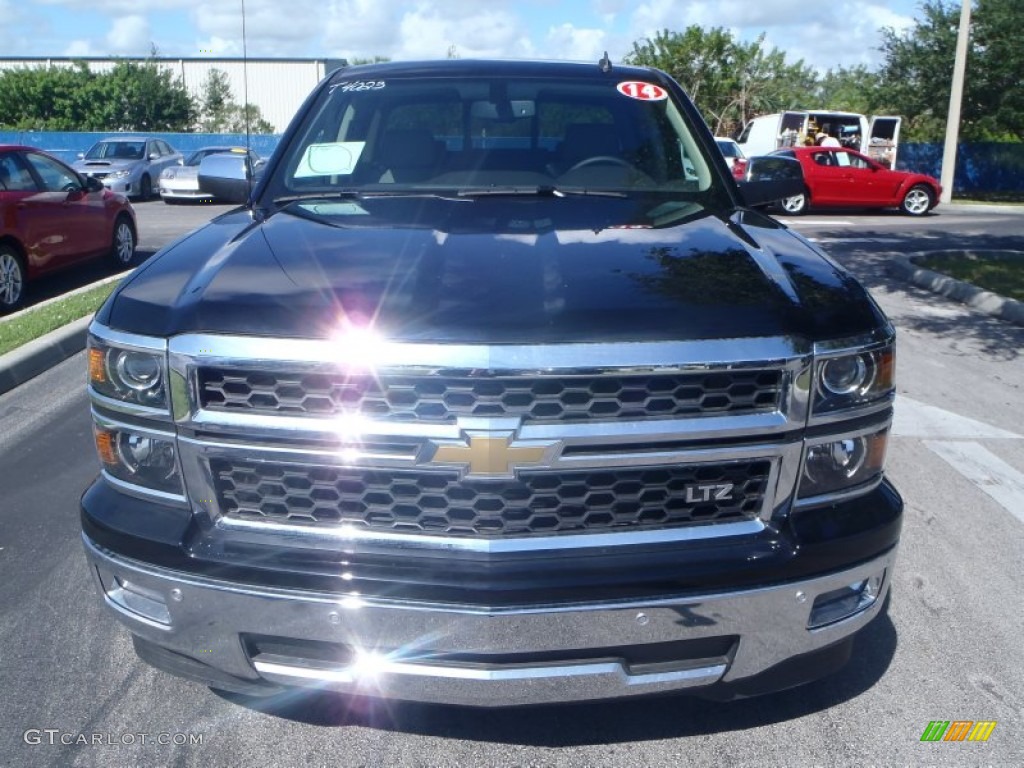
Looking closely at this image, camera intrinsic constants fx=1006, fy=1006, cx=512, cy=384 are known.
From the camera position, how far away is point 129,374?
2.57m

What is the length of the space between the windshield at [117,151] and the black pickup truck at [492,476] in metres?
24.5

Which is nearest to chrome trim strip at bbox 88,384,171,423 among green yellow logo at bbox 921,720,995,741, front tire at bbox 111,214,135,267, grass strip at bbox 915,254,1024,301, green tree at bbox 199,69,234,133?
green yellow logo at bbox 921,720,995,741

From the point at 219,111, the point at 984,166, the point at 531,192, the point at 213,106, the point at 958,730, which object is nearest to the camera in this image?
the point at 958,730

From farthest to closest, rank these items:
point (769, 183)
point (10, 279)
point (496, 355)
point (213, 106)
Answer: point (213, 106)
point (10, 279)
point (769, 183)
point (496, 355)

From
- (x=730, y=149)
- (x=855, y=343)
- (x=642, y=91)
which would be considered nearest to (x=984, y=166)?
(x=730, y=149)

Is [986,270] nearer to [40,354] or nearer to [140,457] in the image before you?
[40,354]

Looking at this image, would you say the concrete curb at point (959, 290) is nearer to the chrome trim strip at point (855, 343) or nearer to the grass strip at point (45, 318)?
the chrome trim strip at point (855, 343)

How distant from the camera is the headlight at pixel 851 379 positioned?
251 cm

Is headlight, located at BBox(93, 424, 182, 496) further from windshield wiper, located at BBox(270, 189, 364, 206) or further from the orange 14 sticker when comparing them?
the orange 14 sticker

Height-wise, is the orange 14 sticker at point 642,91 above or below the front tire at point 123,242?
above

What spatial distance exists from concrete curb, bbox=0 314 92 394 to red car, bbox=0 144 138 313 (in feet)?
6.54

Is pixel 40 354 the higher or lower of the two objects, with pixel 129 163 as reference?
lower

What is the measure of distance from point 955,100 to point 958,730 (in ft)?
94.6

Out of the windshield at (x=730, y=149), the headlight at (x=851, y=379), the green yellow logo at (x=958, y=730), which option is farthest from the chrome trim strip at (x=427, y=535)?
the windshield at (x=730, y=149)
